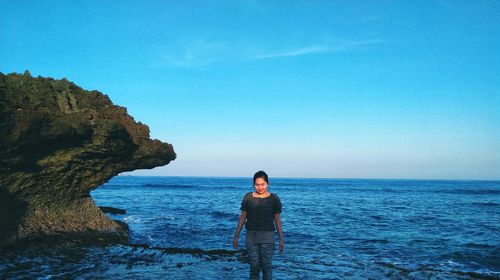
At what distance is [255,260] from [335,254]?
22.8 ft

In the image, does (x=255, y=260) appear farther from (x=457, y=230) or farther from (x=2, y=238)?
(x=457, y=230)

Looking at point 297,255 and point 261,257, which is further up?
point 261,257

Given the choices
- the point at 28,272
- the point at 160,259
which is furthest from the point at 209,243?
the point at 28,272

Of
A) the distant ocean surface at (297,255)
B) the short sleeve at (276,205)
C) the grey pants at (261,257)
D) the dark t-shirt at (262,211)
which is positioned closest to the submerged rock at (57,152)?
the distant ocean surface at (297,255)

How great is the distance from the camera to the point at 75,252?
11422 mm

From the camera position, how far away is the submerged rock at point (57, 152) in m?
10.4

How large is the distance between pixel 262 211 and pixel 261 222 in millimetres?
218

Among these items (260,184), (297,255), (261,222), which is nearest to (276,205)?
(261,222)

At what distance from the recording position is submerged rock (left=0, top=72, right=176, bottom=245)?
1041cm

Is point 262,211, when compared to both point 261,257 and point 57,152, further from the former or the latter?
point 57,152

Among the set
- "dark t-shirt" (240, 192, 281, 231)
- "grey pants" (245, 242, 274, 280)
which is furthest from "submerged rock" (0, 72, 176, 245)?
"grey pants" (245, 242, 274, 280)

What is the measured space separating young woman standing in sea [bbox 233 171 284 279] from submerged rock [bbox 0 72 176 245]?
24.1ft

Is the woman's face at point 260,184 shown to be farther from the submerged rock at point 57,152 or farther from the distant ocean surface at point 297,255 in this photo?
the submerged rock at point 57,152

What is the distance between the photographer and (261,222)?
6.95m
